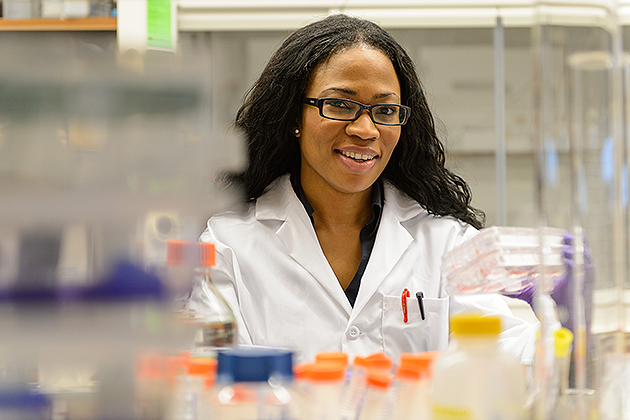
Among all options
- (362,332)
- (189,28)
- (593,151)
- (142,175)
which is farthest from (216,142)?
(189,28)

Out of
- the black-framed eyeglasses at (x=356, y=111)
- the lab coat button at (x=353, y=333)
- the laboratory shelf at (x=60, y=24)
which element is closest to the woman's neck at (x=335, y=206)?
the black-framed eyeglasses at (x=356, y=111)

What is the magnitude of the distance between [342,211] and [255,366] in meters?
1.02

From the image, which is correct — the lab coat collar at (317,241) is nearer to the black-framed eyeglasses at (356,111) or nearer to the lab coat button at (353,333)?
the lab coat button at (353,333)

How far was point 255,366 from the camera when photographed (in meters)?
0.52

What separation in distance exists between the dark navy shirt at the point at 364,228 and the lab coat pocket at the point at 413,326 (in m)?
0.10

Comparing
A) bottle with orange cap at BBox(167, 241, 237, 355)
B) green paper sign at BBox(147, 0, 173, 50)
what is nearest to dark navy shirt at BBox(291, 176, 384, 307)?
bottle with orange cap at BBox(167, 241, 237, 355)

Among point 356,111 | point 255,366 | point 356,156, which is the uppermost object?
point 356,111

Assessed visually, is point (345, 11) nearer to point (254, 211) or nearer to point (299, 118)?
point (299, 118)

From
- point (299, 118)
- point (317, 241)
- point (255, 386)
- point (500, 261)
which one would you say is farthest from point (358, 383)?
point (299, 118)

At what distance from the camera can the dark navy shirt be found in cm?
138

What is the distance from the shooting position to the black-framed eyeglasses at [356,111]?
4.47ft

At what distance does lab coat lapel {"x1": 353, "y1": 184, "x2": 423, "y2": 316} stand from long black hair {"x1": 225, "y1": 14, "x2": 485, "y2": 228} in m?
0.05

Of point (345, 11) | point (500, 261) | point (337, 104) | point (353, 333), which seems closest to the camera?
point (500, 261)

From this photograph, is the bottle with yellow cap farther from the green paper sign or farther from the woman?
the green paper sign
